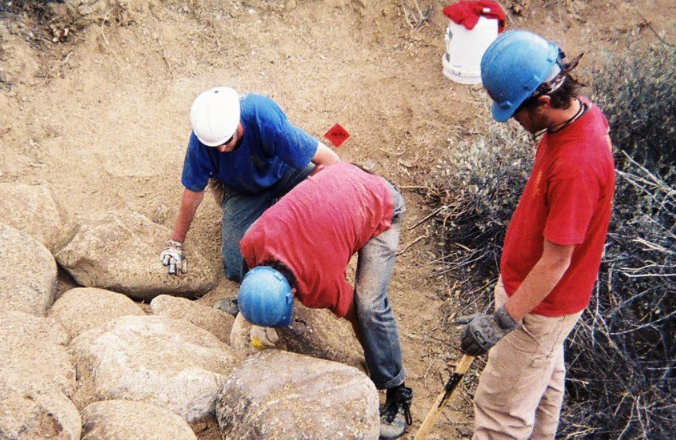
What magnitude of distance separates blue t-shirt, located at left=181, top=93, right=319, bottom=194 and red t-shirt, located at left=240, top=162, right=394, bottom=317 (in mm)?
464

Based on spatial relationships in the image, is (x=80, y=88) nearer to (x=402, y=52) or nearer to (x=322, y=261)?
(x=402, y=52)

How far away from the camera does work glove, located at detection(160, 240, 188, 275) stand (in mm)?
3551

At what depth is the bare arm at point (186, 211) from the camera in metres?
3.44

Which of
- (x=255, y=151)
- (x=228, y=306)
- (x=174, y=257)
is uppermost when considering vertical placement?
(x=255, y=151)

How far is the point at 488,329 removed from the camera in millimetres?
2428

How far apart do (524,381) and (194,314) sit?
1.66 metres

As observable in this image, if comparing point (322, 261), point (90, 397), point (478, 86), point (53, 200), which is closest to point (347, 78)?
point (478, 86)

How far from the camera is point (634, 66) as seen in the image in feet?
13.4

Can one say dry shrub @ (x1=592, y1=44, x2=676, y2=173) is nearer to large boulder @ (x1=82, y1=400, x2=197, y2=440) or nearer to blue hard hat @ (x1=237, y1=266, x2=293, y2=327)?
blue hard hat @ (x1=237, y1=266, x2=293, y2=327)

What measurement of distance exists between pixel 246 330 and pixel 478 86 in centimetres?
267

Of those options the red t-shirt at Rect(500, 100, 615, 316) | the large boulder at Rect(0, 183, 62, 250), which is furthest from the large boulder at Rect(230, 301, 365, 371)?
the large boulder at Rect(0, 183, 62, 250)

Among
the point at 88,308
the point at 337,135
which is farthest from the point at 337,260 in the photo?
the point at 337,135

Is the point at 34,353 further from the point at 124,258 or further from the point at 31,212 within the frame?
the point at 31,212

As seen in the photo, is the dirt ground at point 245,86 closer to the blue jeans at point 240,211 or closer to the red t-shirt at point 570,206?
the blue jeans at point 240,211
